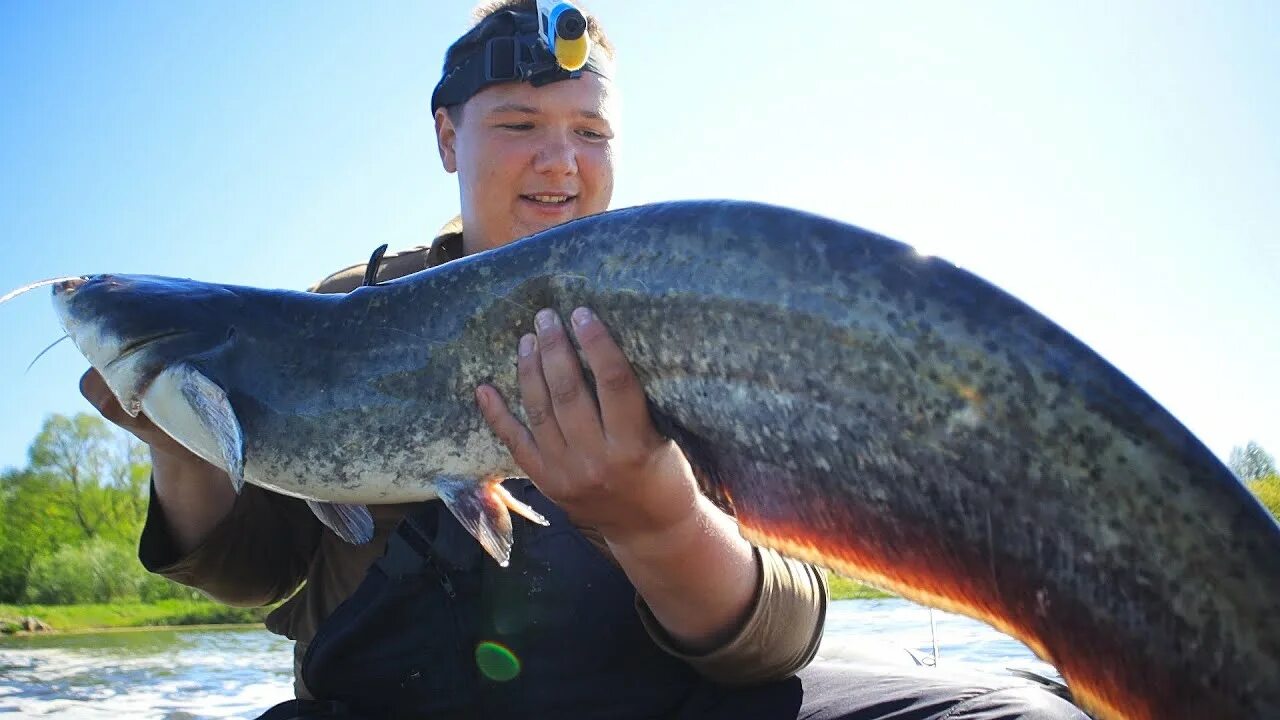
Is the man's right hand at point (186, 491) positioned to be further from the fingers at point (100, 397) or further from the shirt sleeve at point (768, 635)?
the shirt sleeve at point (768, 635)

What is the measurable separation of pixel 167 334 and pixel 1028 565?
7.52 feet

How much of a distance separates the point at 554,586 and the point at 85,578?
130 ft

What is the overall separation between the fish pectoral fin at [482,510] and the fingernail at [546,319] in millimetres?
505

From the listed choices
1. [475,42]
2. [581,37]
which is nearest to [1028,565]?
[581,37]

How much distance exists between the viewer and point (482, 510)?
89.6 inches

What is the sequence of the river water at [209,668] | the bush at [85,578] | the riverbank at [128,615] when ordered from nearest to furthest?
the river water at [209,668] → the riverbank at [128,615] → the bush at [85,578]

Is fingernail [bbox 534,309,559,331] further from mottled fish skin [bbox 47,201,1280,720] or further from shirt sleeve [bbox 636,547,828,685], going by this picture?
shirt sleeve [bbox 636,547,828,685]

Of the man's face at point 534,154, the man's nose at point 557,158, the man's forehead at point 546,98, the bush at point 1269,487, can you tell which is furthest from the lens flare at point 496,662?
the bush at point 1269,487

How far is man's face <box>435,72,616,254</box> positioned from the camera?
3.87 meters

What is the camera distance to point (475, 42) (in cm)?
400

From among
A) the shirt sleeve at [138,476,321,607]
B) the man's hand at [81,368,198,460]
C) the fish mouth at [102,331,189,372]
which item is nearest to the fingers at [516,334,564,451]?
the fish mouth at [102,331,189,372]

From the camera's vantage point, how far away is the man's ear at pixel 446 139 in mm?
4281

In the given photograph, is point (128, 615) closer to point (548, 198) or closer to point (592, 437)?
point (548, 198)

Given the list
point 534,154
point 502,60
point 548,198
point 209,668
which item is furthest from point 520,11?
point 209,668
